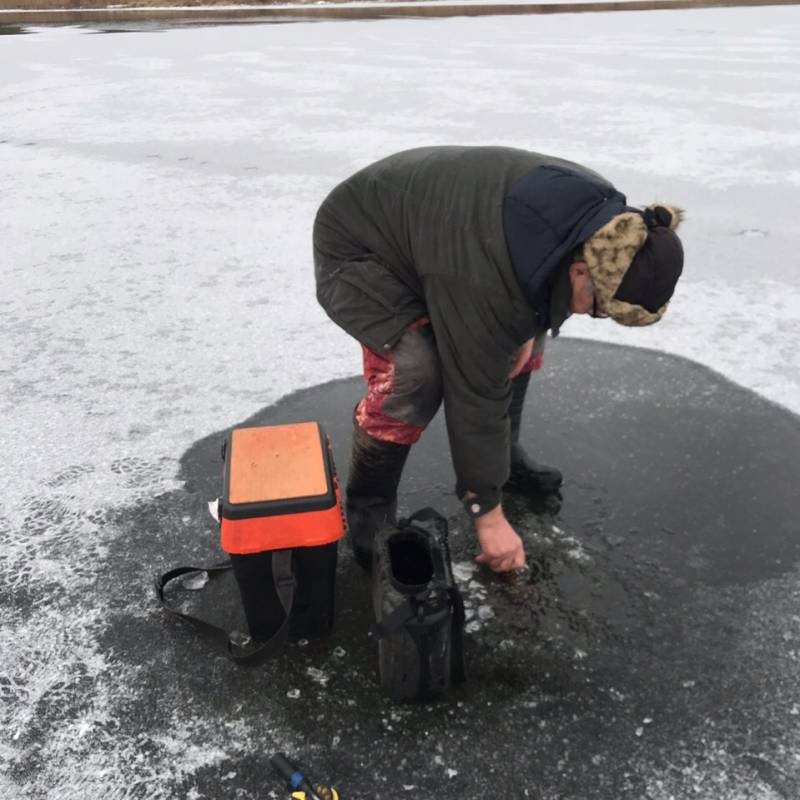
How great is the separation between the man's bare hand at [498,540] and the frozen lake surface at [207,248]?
0.69m

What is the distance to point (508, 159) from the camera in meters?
1.88

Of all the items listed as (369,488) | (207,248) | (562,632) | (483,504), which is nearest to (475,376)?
(483,504)

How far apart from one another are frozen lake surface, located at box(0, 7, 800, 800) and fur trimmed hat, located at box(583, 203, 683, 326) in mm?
1079

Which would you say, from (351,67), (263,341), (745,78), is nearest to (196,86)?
(351,67)

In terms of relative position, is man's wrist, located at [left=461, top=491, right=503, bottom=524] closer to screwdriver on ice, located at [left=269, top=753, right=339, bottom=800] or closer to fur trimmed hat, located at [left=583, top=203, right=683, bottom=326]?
fur trimmed hat, located at [left=583, top=203, right=683, bottom=326]

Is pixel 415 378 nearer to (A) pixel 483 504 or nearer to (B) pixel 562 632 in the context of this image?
(A) pixel 483 504

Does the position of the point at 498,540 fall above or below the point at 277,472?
below

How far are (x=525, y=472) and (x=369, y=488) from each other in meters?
0.60

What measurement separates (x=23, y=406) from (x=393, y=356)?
1890mm

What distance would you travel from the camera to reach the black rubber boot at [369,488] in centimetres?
234

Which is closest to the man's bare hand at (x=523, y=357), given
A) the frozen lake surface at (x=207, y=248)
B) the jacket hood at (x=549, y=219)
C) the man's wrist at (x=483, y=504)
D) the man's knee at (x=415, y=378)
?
the man's knee at (x=415, y=378)

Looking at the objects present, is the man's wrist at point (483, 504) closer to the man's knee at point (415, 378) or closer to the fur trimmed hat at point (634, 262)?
the man's knee at point (415, 378)

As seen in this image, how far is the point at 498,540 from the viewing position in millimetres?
2129

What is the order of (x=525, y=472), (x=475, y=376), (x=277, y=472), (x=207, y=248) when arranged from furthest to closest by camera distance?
1. (x=207, y=248)
2. (x=525, y=472)
3. (x=277, y=472)
4. (x=475, y=376)
